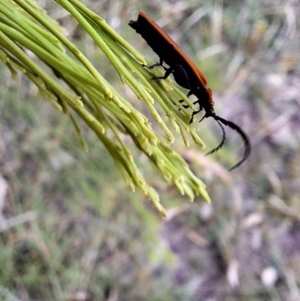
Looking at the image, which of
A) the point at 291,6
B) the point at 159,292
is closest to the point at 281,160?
the point at 291,6

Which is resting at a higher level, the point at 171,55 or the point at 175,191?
the point at 171,55

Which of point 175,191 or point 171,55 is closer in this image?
point 171,55

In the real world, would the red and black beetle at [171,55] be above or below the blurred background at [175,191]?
above

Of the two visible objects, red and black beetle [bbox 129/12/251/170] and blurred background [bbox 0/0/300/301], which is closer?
red and black beetle [bbox 129/12/251/170]

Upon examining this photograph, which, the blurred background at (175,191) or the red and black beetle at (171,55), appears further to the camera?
the blurred background at (175,191)

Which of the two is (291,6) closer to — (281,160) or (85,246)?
(281,160)

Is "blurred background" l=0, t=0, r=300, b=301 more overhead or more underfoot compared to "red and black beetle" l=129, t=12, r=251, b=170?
more underfoot

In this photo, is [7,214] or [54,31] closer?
[54,31]

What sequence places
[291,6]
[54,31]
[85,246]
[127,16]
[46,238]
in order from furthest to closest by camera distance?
[291,6], [127,16], [85,246], [46,238], [54,31]
